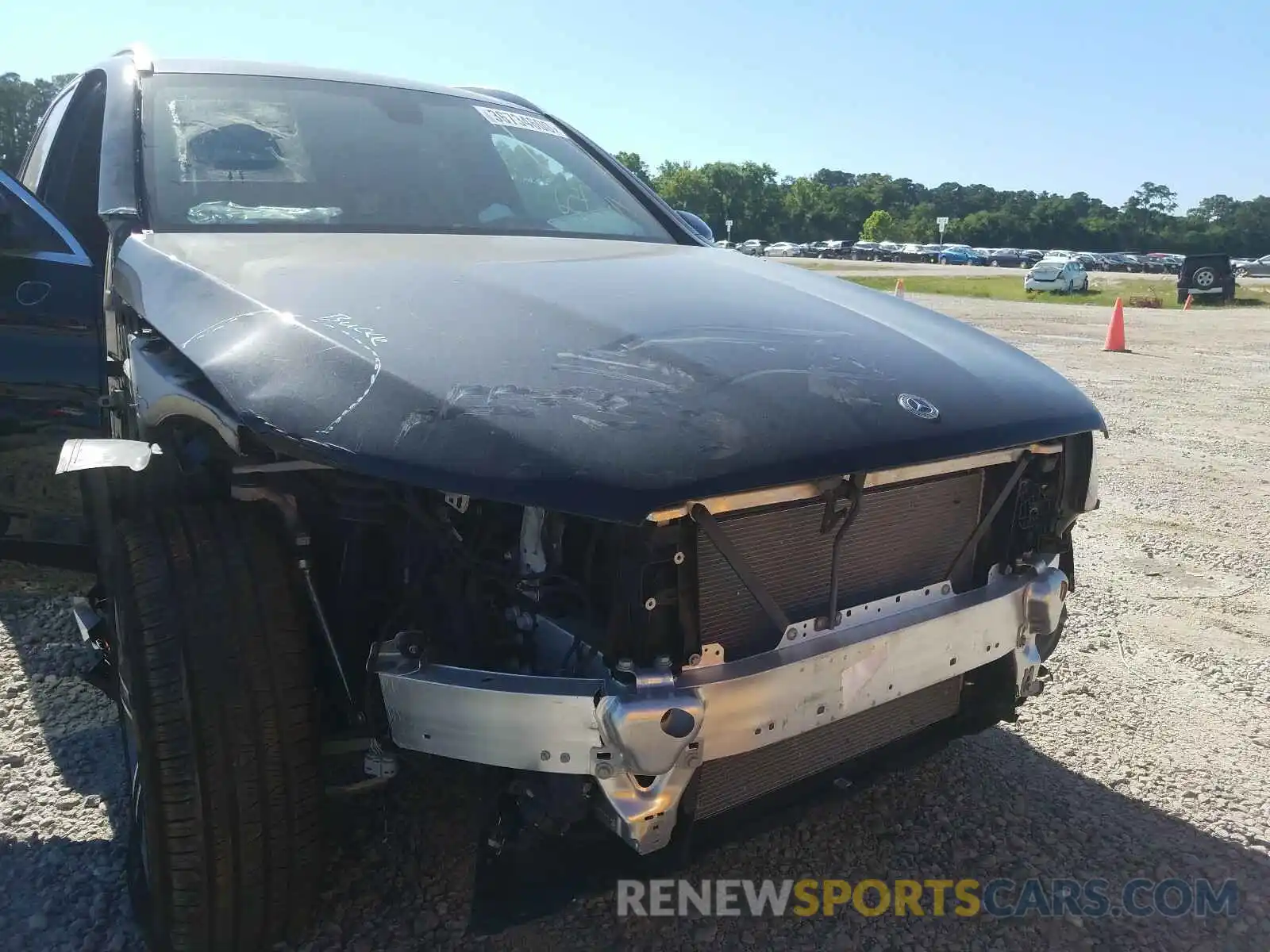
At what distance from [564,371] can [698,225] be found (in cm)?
205

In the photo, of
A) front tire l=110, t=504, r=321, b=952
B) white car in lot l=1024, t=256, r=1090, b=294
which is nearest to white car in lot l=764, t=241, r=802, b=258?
white car in lot l=1024, t=256, r=1090, b=294

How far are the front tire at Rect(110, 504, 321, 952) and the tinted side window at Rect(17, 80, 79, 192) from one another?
2.30m

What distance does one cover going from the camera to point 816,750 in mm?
2076

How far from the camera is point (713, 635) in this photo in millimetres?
1774

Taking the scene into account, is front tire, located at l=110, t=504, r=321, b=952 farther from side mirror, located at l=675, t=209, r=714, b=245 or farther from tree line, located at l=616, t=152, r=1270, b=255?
tree line, located at l=616, t=152, r=1270, b=255

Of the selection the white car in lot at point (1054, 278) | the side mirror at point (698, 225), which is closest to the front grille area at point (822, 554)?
the side mirror at point (698, 225)

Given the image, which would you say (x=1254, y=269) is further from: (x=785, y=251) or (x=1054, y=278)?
(x=1054, y=278)

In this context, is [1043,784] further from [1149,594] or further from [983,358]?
[1149,594]

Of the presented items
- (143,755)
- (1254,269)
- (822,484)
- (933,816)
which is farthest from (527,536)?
(1254,269)

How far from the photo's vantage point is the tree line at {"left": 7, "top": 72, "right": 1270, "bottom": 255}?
323 ft

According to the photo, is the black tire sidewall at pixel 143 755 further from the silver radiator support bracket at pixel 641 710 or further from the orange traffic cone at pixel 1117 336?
the orange traffic cone at pixel 1117 336

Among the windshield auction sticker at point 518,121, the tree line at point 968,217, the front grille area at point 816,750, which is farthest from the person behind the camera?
the tree line at point 968,217

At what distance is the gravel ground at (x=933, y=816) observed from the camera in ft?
6.95

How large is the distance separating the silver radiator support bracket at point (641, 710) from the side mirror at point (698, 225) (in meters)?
1.90
